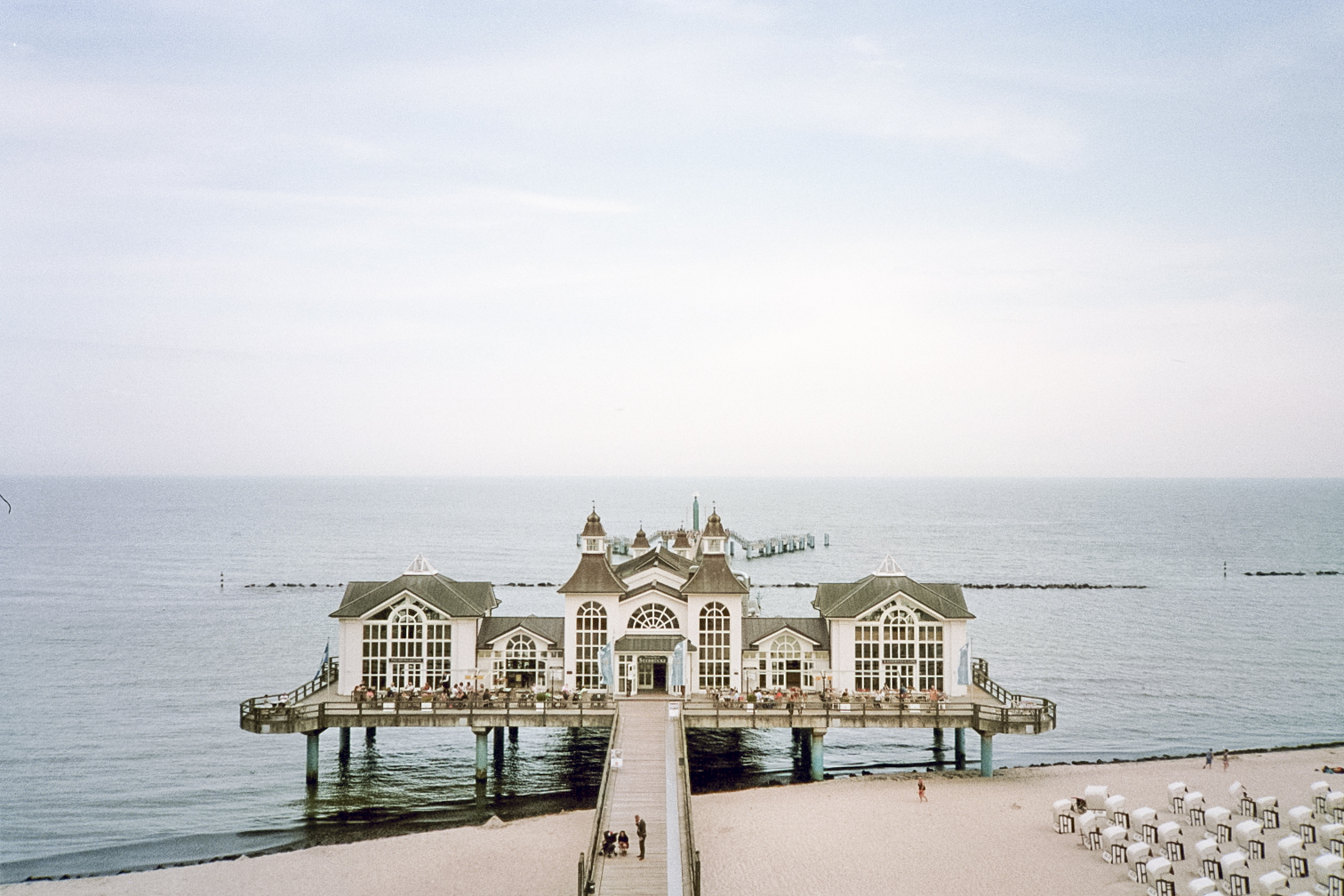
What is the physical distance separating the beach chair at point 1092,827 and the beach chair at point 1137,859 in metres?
1.97

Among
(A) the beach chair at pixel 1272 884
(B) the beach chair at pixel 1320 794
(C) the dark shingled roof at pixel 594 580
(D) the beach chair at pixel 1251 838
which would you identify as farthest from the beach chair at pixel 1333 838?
(C) the dark shingled roof at pixel 594 580

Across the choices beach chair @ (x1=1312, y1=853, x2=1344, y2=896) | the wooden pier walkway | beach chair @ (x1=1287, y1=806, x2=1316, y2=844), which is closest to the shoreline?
the wooden pier walkway

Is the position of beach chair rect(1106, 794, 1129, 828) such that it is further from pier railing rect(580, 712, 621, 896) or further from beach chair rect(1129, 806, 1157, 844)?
pier railing rect(580, 712, 621, 896)

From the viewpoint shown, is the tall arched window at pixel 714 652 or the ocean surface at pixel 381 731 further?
the tall arched window at pixel 714 652

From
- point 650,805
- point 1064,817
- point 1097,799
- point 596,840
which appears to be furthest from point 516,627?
point 1097,799

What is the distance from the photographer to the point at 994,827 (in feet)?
116

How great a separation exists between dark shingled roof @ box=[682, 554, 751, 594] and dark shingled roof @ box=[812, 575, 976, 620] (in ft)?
12.4

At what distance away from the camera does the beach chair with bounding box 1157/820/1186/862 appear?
31703 millimetres

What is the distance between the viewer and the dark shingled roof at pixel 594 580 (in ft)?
145

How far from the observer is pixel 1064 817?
34.9 meters

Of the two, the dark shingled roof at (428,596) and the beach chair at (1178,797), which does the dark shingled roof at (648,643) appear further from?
the beach chair at (1178,797)

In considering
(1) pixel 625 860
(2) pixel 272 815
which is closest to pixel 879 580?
(1) pixel 625 860

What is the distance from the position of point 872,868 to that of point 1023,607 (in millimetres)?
69983

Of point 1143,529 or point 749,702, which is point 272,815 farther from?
point 1143,529
